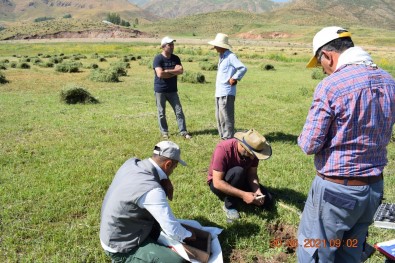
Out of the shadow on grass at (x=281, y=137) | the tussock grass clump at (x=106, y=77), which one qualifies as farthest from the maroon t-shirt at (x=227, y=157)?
the tussock grass clump at (x=106, y=77)

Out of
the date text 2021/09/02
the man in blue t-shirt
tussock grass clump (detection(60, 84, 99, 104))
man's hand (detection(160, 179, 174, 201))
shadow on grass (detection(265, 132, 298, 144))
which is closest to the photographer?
the date text 2021/09/02

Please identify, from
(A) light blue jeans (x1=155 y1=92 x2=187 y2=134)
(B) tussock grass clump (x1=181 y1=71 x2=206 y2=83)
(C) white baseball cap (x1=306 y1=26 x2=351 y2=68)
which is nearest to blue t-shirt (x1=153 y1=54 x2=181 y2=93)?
(A) light blue jeans (x1=155 y1=92 x2=187 y2=134)

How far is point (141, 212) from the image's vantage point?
10.4ft

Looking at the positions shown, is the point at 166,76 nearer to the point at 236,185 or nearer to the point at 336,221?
the point at 236,185

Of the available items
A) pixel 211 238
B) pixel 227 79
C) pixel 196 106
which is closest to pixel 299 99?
pixel 196 106

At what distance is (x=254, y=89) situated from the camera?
1511 cm

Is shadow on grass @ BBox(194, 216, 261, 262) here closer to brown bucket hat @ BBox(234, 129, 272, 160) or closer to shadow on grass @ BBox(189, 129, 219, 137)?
brown bucket hat @ BBox(234, 129, 272, 160)

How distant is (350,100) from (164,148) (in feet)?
5.34

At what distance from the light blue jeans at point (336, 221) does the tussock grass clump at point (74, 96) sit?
34.1 feet

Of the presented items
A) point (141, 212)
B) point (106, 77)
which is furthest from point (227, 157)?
point (106, 77)

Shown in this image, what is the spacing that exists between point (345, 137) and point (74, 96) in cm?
1086

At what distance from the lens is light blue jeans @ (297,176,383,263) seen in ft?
8.42

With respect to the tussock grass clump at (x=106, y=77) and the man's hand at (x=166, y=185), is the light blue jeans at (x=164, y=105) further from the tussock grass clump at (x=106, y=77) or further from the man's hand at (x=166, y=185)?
the tussock grass clump at (x=106, y=77)

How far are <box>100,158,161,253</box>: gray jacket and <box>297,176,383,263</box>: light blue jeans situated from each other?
1.31 m
